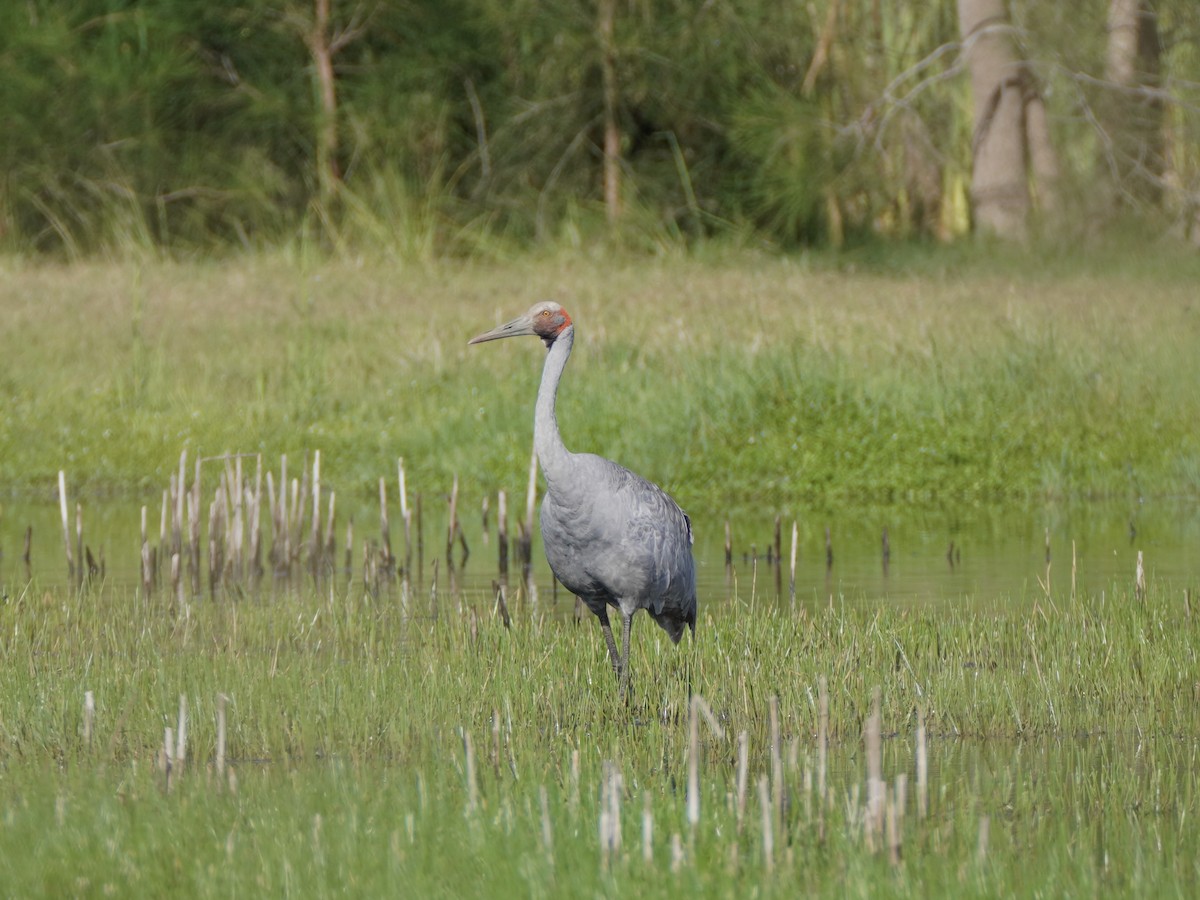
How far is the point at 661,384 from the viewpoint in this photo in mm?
17438

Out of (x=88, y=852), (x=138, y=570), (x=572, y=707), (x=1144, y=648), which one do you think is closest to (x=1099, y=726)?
(x=1144, y=648)

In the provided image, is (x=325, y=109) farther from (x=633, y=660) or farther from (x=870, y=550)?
(x=633, y=660)

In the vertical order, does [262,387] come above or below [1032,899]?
below

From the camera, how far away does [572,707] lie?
7.62 metres

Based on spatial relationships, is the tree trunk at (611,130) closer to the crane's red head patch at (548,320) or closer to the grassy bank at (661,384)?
the grassy bank at (661,384)

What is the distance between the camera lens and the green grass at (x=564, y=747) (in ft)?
18.0

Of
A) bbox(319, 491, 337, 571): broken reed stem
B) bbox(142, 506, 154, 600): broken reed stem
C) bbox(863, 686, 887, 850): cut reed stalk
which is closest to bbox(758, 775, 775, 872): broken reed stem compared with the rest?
bbox(863, 686, 887, 850): cut reed stalk

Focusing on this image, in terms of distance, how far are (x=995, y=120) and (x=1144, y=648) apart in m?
19.4

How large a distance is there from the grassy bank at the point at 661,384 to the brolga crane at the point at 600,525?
7434mm

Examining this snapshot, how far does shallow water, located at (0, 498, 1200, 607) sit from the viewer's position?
11.3 m

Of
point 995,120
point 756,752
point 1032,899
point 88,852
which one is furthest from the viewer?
point 995,120

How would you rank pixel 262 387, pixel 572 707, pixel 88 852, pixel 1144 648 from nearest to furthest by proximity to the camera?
pixel 88 852, pixel 572 707, pixel 1144 648, pixel 262 387

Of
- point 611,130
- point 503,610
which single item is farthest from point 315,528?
point 611,130

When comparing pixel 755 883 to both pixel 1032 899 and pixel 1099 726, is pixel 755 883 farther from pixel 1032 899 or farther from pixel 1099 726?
pixel 1099 726
